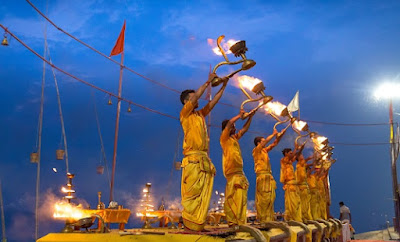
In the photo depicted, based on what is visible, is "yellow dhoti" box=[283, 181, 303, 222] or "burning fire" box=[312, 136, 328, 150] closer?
"yellow dhoti" box=[283, 181, 303, 222]

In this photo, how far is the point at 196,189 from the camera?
5.48 m

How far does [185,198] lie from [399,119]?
127 feet

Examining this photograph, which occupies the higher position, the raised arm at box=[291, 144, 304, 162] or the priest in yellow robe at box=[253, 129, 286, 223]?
the raised arm at box=[291, 144, 304, 162]

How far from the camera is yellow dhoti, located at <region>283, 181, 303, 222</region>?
10555 mm

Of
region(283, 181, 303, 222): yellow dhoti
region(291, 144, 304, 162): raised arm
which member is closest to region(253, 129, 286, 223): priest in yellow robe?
region(283, 181, 303, 222): yellow dhoti

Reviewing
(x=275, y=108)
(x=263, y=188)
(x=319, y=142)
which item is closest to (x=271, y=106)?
(x=275, y=108)

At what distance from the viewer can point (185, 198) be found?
217 inches

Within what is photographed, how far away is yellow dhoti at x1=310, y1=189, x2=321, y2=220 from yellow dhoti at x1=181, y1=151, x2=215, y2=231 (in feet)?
26.4

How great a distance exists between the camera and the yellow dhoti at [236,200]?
23.5 ft

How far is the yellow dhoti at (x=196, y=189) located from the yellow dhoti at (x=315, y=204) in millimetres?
8035

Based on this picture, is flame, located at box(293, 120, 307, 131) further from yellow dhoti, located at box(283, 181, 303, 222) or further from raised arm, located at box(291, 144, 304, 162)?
yellow dhoti, located at box(283, 181, 303, 222)

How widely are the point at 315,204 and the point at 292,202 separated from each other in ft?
9.21

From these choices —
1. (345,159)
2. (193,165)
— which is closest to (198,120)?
(193,165)

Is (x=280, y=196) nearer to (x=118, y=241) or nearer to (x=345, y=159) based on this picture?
(x=345, y=159)
